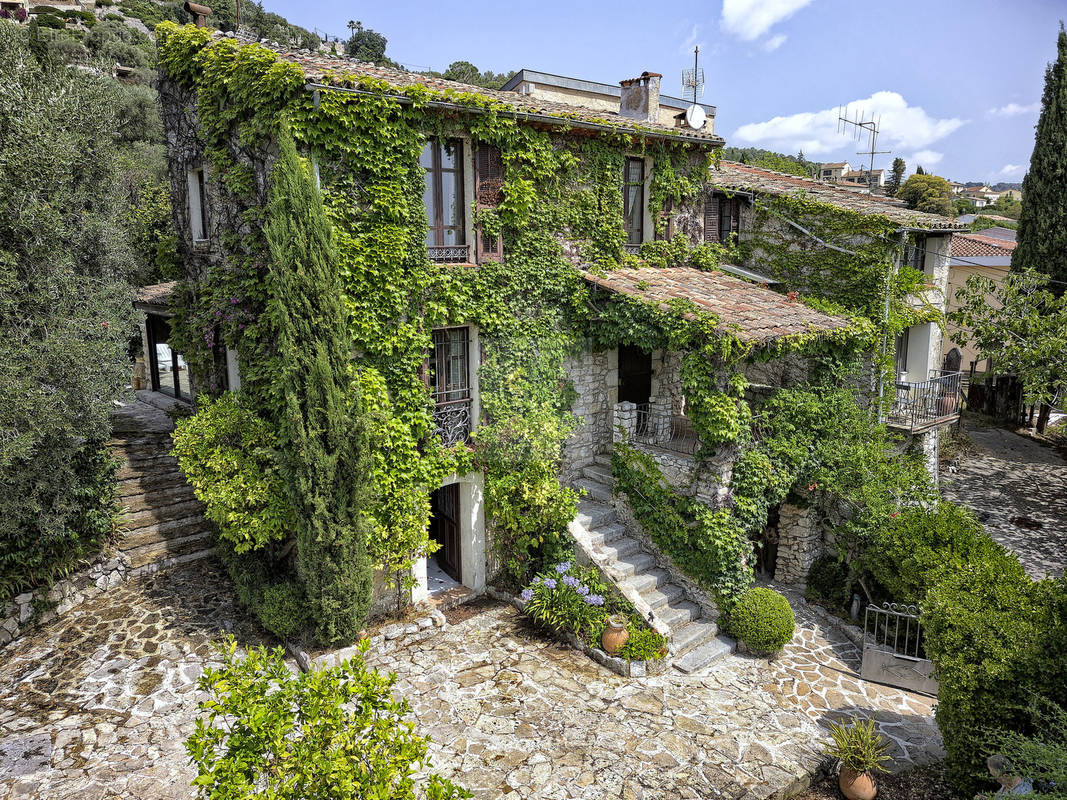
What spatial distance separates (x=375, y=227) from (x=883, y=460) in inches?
443

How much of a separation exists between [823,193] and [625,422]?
9.48 meters

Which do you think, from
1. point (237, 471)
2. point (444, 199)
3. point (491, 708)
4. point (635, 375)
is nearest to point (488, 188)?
point (444, 199)

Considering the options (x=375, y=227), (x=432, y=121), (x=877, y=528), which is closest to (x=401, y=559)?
(x=375, y=227)

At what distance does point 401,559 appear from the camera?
37.5ft

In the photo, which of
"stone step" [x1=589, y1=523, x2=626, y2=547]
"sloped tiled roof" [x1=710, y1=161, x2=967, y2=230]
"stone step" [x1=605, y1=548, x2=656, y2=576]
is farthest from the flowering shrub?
"sloped tiled roof" [x1=710, y1=161, x2=967, y2=230]

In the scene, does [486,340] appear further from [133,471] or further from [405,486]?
[133,471]

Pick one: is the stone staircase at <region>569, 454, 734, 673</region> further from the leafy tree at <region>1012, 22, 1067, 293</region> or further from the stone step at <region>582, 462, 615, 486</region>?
the leafy tree at <region>1012, 22, 1067, 293</region>

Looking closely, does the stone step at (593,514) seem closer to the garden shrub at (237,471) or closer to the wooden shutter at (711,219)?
the garden shrub at (237,471)

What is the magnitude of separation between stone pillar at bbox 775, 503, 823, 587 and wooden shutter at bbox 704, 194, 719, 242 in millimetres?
7217

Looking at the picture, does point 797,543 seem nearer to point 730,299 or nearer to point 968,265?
point 730,299

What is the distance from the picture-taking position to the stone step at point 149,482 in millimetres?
13552

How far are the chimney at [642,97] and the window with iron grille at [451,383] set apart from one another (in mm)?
8053

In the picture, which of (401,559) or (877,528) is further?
(877,528)

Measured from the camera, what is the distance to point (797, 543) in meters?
14.3
